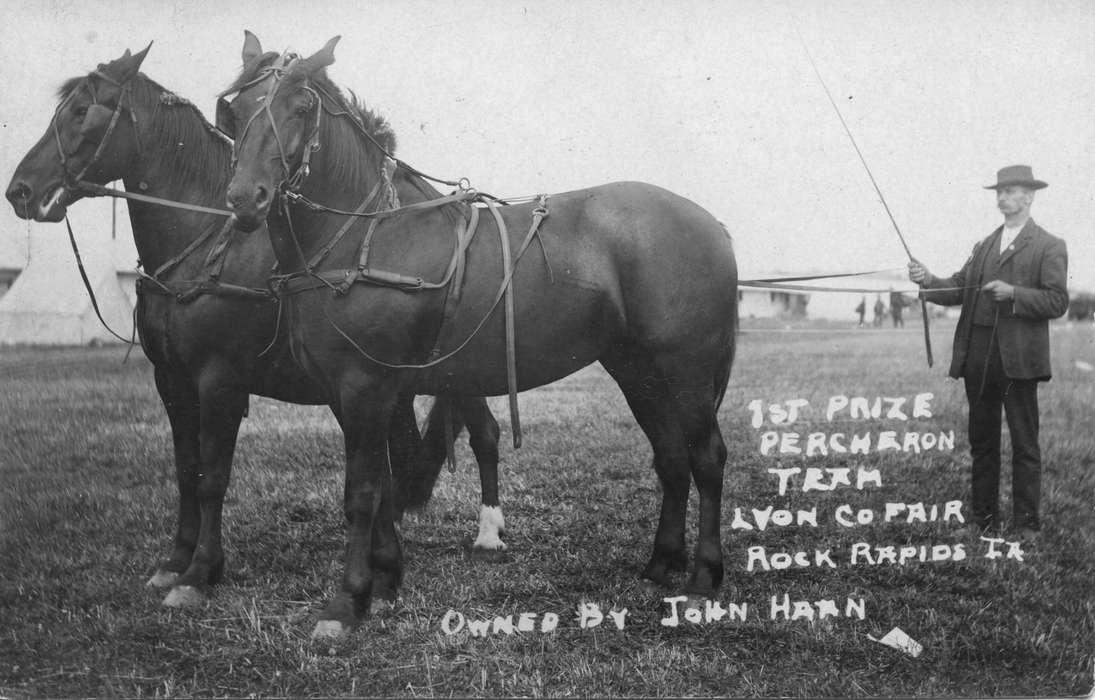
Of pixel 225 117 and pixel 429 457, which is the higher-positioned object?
pixel 225 117

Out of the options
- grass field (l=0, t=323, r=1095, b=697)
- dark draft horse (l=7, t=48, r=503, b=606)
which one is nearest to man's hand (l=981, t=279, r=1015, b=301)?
grass field (l=0, t=323, r=1095, b=697)

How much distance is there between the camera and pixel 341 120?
4027 millimetres

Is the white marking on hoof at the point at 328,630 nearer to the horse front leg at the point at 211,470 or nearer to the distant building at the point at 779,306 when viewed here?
the horse front leg at the point at 211,470

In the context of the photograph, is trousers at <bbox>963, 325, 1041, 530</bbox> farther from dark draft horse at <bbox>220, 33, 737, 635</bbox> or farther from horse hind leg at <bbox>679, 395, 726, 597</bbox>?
horse hind leg at <bbox>679, 395, 726, 597</bbox>

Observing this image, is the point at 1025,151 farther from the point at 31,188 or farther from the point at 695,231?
the point at 31,188

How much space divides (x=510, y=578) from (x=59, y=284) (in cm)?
378

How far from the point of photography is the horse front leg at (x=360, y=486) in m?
3.92

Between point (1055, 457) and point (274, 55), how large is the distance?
21.6 feet

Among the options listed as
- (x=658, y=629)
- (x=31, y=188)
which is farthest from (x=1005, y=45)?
(x=31, y=188)

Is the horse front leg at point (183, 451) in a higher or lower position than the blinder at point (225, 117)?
lower

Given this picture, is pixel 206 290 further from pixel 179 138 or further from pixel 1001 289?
pixel 1001 289

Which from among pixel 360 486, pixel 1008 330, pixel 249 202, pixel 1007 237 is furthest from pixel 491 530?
pixel 1007 237

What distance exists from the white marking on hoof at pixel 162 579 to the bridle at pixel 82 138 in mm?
2294

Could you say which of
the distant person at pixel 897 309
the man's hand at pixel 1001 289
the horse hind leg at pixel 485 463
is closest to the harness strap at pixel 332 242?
the horse hind leg at pixel 485 463
